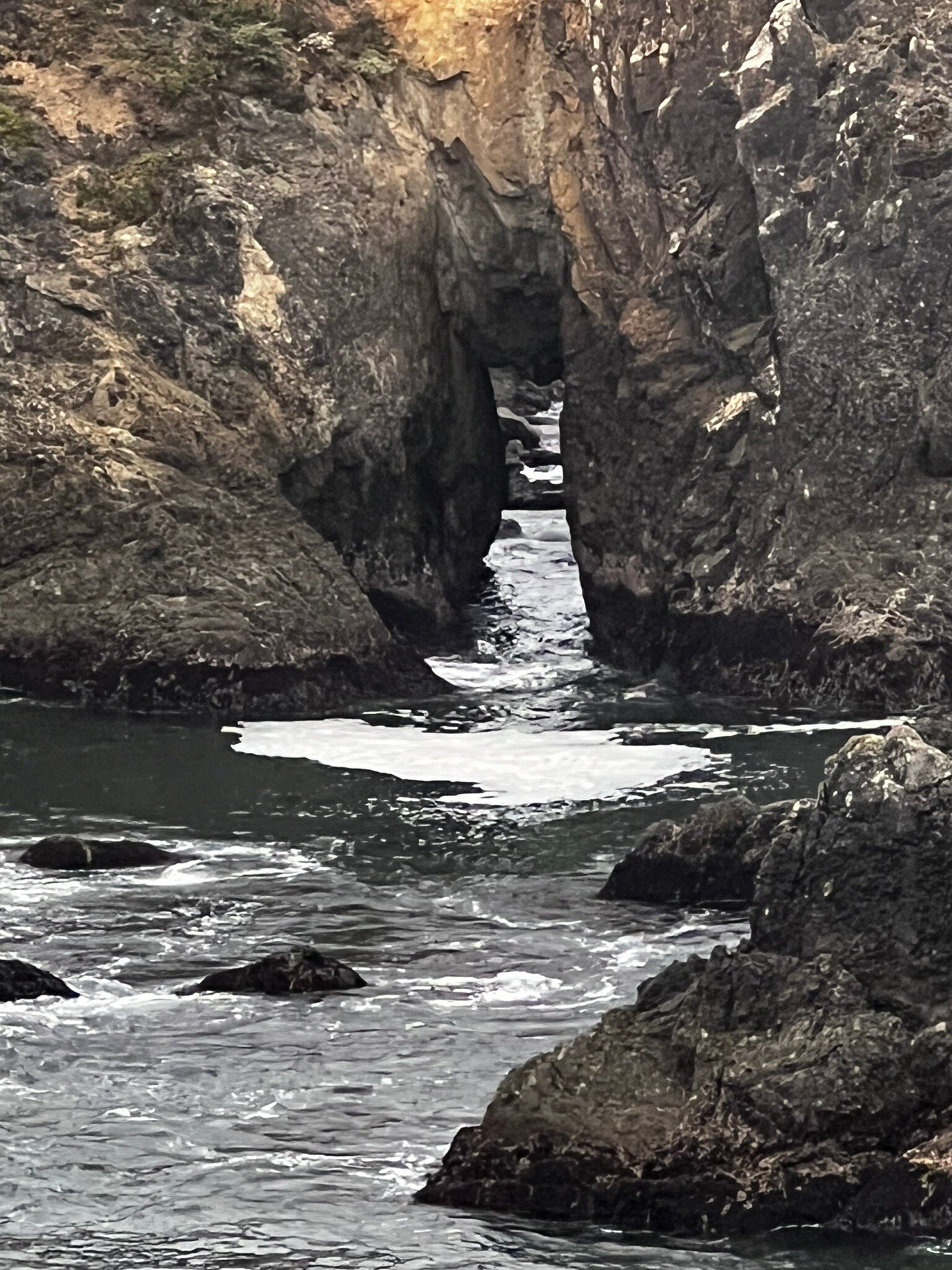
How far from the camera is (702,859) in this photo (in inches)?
867

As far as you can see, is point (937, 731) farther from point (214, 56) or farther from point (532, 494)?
point (532, 494)

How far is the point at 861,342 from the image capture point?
1334 inches

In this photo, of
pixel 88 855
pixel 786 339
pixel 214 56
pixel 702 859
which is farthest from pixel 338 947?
pixel 214 56

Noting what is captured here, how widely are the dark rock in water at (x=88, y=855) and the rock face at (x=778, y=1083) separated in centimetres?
864

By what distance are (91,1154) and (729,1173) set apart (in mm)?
3974

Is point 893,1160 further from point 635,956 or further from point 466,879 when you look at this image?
point 466,879

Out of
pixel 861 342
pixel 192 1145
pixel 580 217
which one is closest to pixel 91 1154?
pixel 192 1145

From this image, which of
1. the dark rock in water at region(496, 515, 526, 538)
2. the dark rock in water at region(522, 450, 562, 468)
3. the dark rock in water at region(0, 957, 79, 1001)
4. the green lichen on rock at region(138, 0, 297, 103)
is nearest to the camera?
the dark rock in water at region(0, 957, 79, 1001)

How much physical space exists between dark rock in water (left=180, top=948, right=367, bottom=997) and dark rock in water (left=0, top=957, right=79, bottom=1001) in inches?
36.9

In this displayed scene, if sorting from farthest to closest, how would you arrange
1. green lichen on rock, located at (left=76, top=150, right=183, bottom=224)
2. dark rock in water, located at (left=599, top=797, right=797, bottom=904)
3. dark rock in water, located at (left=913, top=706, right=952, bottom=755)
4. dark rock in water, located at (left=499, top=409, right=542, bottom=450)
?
dark rock in water, located at (left=499, top=409, right=542, bottom=450)
green lichen on rock, located at (left=76, top=150, right=183, bottom=224)
dark rock in water, located at (left=913, top=706, right=952, bottom=755)
dark rock in water, located at (left=599, top=797, right=797, bottom=904)

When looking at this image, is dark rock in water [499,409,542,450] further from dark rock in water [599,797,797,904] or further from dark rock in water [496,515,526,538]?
dark rock in water [599,797,797,904]

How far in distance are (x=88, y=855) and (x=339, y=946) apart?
3915mm

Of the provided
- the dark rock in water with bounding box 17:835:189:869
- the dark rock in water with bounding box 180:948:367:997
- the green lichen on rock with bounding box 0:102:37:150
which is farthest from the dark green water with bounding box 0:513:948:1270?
the green lichen on rock with bounding box 0:102:37:150

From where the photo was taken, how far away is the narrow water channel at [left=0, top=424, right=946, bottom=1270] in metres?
14.3
